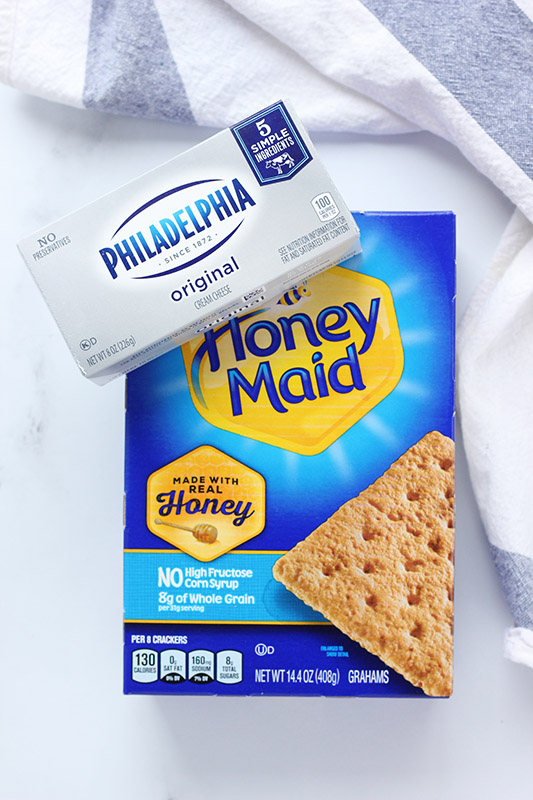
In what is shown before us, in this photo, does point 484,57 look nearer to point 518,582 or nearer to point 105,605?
point 518,582

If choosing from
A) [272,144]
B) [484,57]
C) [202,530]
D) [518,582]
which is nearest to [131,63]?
[272,144]

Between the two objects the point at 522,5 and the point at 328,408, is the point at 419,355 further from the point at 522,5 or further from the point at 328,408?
the point at 522,5

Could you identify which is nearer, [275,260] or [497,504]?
[275,260]

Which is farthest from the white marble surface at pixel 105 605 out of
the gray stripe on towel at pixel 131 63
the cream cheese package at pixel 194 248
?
the cream cheese package at pixel 194 248

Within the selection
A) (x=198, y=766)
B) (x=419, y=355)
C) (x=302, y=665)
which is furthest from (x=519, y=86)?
(x=198, y=766)

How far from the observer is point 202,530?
643mm

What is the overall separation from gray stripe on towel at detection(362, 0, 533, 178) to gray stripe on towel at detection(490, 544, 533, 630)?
368mm

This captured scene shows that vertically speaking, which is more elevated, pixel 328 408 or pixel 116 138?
pixel 116 138

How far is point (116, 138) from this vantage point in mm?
734

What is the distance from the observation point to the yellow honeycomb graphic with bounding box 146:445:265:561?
0.64m

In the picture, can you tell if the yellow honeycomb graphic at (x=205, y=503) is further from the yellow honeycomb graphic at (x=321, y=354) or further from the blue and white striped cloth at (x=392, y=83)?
the blue and white striped cloth at (x=392, y=83)

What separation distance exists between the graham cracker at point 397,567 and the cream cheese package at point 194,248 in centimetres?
22

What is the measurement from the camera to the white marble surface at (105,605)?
0.72 m

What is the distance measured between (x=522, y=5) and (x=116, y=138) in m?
0.41
